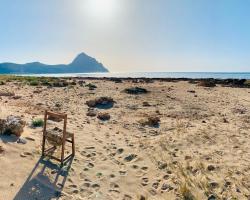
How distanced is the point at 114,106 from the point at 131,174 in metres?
11.7

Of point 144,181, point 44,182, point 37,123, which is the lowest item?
point 144,181

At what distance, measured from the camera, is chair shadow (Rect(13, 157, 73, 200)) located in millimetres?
6742

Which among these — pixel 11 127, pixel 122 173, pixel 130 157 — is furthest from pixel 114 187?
pixel 11 127

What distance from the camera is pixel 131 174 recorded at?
28.9 ft

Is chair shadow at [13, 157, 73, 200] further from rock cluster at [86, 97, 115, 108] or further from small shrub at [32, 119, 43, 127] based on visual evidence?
rock cluster at [86, 97, 115, 108]

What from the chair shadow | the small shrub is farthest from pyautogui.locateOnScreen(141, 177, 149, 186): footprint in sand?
the small shrub

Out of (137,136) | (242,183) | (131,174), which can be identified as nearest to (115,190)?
(131,174)

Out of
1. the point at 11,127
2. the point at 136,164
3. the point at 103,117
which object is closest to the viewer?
the point at 136,164

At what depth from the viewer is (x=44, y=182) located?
24.4ft

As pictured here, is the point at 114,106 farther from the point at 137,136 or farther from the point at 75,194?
the point at 75,194

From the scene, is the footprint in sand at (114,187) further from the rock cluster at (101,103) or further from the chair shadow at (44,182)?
the rock cluster at (101,103)

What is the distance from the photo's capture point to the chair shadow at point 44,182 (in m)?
6.74

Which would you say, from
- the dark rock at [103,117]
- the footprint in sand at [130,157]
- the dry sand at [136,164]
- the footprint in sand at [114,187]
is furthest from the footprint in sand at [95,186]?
the dark rock at [103,117]

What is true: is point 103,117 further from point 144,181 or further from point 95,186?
point 95,186
